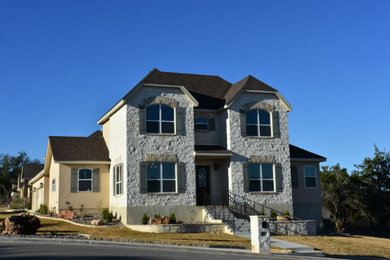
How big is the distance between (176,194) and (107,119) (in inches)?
304

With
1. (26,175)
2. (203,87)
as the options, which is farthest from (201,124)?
(26,175)

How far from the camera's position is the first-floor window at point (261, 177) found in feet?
82.9

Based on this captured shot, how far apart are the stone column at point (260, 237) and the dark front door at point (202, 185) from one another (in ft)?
29.6

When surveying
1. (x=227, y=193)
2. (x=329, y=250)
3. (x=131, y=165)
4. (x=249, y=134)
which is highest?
(x=249, y=134)

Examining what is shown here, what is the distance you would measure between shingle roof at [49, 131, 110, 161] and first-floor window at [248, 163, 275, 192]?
8471 mm

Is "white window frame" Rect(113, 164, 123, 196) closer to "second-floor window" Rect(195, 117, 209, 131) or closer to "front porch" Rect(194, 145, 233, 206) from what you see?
"front porch" Rect(194, 145, 233, 206)

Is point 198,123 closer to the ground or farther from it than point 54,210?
farther from it

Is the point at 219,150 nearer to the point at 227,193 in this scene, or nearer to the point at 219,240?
the point at 227,193

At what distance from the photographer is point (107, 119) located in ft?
93.0

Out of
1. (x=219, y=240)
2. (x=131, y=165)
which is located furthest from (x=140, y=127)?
(x=219, y=240)

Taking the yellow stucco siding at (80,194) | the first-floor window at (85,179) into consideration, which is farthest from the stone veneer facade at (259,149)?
the first-floor window at (85,179)

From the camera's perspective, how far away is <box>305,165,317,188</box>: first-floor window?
2859 centimetres

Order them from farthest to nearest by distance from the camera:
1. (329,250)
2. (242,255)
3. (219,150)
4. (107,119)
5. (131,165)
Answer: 1. (107,119)
2. (219,150)
3. (131,165)
4. (329,250)
5. (242,255)

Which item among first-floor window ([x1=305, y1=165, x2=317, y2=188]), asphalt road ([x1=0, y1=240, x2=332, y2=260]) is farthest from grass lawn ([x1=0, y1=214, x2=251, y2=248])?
first-floor window ([x1=305, y1=165, x2=317, y2=188])
